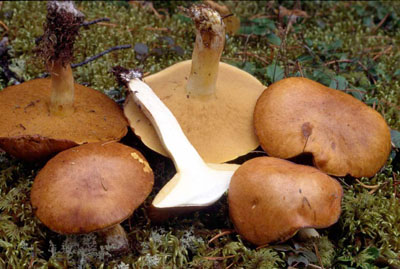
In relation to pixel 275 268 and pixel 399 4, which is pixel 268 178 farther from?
pixel 399 4

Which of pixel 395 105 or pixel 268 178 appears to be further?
pixel 395 105

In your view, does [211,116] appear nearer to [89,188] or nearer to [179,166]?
[179,166]

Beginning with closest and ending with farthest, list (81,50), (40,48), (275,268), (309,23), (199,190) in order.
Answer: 1. (275,268)
2. (199,190)
3. (40,48)
4. (81,50)
5. (309,23)

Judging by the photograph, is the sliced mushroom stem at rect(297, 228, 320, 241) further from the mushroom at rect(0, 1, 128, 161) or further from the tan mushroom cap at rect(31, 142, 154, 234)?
Result: the mushroom at rect(0, 1, 128, 161)

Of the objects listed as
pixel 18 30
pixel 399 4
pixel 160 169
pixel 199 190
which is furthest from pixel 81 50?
pixel 399 4

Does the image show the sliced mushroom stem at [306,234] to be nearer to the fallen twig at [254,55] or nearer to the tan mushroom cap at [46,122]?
the tan mushroom cap at [46,122]

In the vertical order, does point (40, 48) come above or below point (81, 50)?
above

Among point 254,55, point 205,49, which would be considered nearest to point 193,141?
point 205,49
